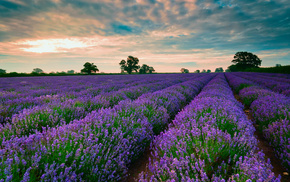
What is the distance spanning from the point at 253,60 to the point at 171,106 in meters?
84.7

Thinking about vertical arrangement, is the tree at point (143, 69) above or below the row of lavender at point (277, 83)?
above

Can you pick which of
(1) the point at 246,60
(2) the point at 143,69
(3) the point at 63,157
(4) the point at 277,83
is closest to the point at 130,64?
(2) the point at 143,69

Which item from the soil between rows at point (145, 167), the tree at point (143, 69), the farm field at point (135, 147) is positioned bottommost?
the soil between rows at point (145, 167)

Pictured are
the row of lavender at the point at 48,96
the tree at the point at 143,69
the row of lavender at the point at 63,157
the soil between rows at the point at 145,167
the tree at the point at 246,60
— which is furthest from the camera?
the tree at the point at 143,69

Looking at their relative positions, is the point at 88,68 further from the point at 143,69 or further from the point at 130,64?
the point at 143,69

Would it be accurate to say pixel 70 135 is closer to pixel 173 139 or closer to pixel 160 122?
pixel 173 139

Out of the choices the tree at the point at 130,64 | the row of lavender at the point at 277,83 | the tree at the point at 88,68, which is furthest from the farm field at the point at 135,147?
the tree at the point at 130,64

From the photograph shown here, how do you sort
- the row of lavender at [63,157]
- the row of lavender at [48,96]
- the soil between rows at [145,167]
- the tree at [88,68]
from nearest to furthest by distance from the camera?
1. the row of lavender at [63,157]
2. the soil between rows at [145,167]
3. the row of lavender at [48,96]
4. the tree at [88,68]

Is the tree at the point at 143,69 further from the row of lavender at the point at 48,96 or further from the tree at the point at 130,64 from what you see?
the row of lavender at the point at 48,96

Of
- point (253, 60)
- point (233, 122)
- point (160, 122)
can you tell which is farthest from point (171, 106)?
point (253, 60)

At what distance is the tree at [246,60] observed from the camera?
7088 cm

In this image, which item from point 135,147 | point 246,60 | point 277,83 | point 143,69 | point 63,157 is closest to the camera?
point 63,157

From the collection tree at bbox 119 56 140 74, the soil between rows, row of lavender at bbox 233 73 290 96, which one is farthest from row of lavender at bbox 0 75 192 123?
tree at bbox 119 56 140 74

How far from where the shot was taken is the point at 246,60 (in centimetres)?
7150
